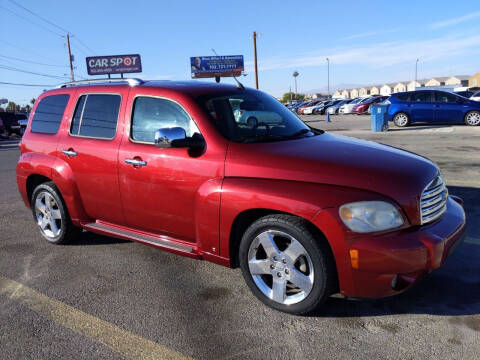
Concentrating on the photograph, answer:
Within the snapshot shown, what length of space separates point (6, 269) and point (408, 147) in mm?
10137

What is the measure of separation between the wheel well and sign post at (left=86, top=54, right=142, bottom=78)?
158ft

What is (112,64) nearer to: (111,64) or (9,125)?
(111,64)

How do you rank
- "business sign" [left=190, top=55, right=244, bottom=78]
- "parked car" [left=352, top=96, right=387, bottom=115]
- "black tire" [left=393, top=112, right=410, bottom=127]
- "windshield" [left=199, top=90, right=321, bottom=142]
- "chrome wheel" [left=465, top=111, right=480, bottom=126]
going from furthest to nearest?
"business sign" [left=190, top=55, right=244, bottom=78], "parked car" [left=352, top=96, right=387, bottom=115], "black tire" [left=393, top=112, right=410, bottom=127], "chrome wheel" [left=465, top=111, right=480, bottom=126], "windshield" [left=199, top=90, right=321, bottom=142]

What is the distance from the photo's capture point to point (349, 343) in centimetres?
265

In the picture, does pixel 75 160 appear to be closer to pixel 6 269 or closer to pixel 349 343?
pixel 6 269

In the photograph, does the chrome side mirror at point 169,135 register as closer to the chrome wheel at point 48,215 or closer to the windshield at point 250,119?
the windshield at point 250,119

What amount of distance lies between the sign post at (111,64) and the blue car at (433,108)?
39.3 m

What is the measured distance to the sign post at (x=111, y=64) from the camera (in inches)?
1955

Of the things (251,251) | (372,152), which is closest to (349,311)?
(251,251)

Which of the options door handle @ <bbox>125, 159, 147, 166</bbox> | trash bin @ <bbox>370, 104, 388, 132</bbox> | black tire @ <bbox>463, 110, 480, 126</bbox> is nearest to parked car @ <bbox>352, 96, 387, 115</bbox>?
black tire @ <bbox>463, 110, 480, 126</bbox>

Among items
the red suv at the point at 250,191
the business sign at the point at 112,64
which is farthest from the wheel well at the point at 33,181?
the business sign at the point at 112,64

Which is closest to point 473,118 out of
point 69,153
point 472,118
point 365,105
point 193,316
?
point 472,118

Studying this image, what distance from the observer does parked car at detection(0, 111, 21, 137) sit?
24.6 m

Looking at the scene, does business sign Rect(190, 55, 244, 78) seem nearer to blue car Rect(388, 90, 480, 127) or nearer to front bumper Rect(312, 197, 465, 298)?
blue car Rect(388, 90, 480, 127)
